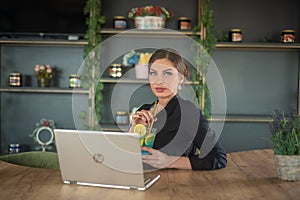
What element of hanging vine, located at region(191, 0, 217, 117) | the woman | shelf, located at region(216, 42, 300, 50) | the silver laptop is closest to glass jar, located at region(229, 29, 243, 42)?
shelf, located at region(216, 42, 300, 50)

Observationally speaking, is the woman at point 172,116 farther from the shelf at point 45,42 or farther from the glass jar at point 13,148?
the glass jar at point 13,148

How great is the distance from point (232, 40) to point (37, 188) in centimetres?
295

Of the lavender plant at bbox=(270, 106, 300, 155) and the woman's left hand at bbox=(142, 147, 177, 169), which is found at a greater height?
the lavender plant at bbox=(270, 106, 300, 155)

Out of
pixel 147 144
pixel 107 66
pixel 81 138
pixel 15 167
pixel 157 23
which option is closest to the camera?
pixel 81 138

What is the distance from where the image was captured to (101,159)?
1.72m

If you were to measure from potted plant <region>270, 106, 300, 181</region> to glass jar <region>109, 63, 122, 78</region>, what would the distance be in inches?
102

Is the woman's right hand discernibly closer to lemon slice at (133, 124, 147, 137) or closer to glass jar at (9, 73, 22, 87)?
lemon slice at (133, 124, 147, 137)

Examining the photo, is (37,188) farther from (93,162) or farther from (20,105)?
(20,105)

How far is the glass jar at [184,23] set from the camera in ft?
14.1

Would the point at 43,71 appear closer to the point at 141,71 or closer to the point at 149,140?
the point at 141,71

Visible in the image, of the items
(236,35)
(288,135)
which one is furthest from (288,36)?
(288,135)

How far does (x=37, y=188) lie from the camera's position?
5.74 ft

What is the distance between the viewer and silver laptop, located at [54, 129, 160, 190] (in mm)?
1678

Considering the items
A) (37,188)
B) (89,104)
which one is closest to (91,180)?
(37,188)
